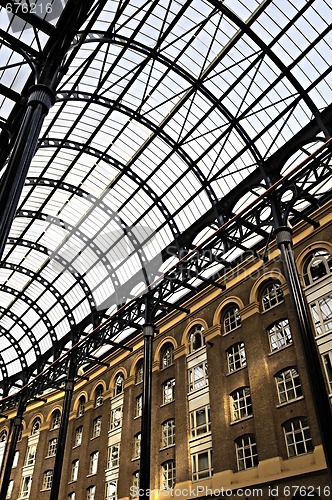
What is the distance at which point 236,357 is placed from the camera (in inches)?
958

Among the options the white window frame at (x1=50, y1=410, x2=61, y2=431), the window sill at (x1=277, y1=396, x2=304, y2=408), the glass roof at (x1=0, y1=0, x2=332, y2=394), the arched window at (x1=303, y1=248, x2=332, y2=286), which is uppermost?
the glass roof at (x1=0, y1=0, x2=332, y2=394)

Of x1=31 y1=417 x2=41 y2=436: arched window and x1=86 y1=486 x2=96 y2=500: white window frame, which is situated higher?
x1=31 y1=417 x2=41 y2=436: arched window

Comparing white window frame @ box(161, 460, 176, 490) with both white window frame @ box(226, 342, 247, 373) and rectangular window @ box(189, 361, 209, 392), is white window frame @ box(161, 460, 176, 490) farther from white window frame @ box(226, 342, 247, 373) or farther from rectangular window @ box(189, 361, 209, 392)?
white window frame @ box(226, 342, 247, 373)

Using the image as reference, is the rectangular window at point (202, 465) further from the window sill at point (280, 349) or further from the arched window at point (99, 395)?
the arched window at point (99, 395)

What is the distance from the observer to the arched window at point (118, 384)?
33.2m

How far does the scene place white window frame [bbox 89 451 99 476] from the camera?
3170cm

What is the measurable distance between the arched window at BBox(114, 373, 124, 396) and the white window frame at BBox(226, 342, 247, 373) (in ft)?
38.4

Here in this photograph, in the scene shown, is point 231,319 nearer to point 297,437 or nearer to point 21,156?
point 297,437

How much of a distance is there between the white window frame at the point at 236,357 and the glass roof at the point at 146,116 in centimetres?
687

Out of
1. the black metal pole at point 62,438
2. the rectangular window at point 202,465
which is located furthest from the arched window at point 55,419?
the rectangular window at point 202,465

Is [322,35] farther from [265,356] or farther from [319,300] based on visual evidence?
[265,356]

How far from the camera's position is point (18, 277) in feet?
123

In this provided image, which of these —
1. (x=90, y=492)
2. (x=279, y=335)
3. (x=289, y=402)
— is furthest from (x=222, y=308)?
(x=90, y=492)

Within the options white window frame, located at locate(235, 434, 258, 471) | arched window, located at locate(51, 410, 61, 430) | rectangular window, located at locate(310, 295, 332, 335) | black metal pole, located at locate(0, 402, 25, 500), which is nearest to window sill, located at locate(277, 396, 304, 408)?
white window frame, located at locate(235, 434, 258, 471)
